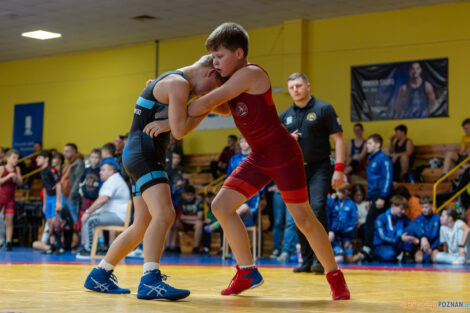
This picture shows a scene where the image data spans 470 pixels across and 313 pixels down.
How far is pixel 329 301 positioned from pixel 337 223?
5.89 metres

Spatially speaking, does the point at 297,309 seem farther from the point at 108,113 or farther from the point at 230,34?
the point at 108,113

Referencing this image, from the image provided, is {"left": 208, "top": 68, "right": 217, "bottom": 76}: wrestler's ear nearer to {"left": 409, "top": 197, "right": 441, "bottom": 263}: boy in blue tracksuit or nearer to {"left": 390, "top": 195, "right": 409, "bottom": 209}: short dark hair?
{"left": 390, "top": 195, "right": 409, "bottom": 209}: short dark hair

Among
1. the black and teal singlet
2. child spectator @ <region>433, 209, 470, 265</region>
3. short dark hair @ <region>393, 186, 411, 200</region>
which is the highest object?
the black and teal singlet

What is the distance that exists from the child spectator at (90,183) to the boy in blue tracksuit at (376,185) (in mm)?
3960

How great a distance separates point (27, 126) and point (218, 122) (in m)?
5.80

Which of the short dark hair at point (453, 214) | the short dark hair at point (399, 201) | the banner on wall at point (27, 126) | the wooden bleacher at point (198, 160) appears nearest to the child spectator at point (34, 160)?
the banner on wall at point (27, 126)

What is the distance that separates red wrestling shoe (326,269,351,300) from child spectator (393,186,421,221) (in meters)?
6.59

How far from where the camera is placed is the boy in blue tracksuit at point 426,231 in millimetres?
9609

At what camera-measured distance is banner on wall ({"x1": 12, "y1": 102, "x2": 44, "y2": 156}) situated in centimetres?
1767

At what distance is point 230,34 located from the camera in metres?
3.85

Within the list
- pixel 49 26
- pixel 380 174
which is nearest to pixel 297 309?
pixel 380 174

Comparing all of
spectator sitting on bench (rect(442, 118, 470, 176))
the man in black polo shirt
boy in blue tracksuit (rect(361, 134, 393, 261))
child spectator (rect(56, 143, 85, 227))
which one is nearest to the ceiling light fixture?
child spectator (rect(56, 143, 85, 227))

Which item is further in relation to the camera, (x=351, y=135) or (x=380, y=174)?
(x=351, y=135)

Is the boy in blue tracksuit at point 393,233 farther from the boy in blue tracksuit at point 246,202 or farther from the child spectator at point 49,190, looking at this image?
the child spectator at point 49,190
